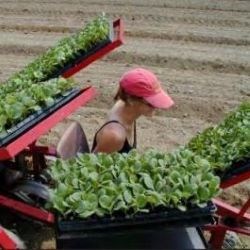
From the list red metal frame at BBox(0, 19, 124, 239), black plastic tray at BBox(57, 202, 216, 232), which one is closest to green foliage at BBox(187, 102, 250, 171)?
black plastic tray at BBox(57, 202, 216, 232)

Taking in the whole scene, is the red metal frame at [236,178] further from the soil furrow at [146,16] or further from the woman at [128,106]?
the soil furrow at [146,16]

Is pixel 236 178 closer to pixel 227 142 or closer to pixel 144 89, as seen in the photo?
pixel 227 142

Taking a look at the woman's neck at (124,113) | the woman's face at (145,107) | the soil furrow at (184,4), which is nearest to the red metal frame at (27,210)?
the woman's neck at (124,113)

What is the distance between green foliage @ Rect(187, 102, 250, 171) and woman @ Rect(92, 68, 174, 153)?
Answer: 35 centimetres

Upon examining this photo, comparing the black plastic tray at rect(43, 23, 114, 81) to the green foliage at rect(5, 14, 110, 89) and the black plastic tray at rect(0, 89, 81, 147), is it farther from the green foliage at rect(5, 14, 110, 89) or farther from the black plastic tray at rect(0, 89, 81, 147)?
the black plastic tray at rect(0, 89, 81, 147)

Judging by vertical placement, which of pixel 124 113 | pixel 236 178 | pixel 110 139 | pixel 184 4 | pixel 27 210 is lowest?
pixel 27 210

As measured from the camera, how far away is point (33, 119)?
4000mm

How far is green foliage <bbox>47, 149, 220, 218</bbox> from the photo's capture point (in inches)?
124

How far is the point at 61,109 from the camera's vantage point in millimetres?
4148

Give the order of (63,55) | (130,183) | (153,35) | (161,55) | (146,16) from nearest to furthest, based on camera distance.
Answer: (130,183) < (63,55) < (161,55) < (153,35) < (146,16)

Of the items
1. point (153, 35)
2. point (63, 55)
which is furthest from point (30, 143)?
point (153, 35)

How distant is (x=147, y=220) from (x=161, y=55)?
6.02 meters

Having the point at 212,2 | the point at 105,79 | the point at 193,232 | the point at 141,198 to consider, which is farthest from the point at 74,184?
the point at 212,2

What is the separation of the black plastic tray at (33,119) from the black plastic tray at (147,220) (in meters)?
0.84
